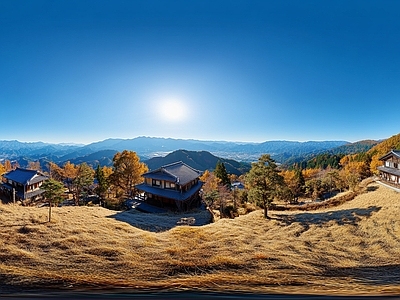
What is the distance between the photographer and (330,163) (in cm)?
8012

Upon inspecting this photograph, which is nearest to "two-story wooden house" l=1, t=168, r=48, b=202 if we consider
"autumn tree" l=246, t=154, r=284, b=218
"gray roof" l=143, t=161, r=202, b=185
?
"gray roof" l=143, t=161, r=202, b=185

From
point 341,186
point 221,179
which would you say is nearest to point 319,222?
point 221,179

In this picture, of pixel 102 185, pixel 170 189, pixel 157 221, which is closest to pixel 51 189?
pixel 157 221

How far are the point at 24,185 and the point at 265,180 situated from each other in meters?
27.2

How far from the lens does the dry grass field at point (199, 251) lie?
5.94m

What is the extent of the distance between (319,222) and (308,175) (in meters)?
49.5

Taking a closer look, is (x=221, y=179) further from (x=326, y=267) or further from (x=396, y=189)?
(x=326, y=267)

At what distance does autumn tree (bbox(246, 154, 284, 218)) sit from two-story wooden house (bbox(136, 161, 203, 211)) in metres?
7.61

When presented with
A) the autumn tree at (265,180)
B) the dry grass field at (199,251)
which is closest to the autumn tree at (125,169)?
the dry grass field at (199,251)

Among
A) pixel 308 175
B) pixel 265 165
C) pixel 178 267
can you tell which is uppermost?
pixel 265 165

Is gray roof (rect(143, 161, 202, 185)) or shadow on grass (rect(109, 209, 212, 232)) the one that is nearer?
shadow on grass (rect(109, 209, 212, 232))

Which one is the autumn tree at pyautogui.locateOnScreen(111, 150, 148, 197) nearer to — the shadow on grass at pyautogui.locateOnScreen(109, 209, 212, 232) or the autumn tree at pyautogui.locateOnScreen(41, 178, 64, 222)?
the shadow on grass at pyautogui.locateOnScreen(109, 209, 212, 232)

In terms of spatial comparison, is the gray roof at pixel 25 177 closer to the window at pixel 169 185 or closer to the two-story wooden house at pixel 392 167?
the window at pixel 169 185

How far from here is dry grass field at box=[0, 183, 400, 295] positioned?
19.5ft
